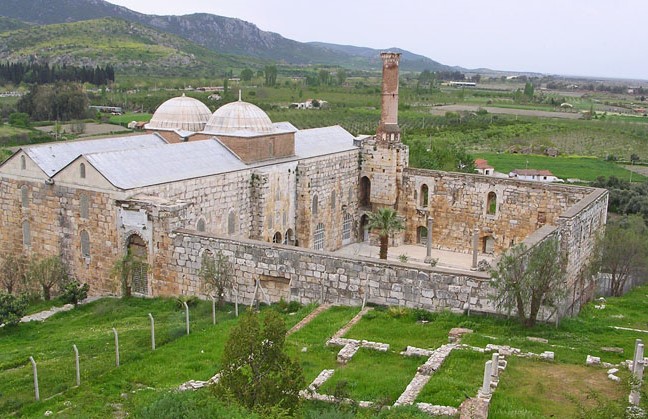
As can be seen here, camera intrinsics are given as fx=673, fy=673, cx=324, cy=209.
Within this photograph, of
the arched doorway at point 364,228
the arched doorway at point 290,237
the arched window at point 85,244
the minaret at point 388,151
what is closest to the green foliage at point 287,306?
the arched window at point 85,244

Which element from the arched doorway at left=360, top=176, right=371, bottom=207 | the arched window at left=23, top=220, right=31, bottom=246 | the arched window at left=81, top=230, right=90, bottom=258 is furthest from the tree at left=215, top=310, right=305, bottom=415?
the arched doorway at left=360, top=176, right=371, bottom=207

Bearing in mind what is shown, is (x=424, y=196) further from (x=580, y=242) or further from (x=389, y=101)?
(x=580, y=242)

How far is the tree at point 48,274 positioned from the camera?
81.5 ft

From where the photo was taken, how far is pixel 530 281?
17359 millimetres

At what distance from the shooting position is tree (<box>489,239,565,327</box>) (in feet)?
56.9

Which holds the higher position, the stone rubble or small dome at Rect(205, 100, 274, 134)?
small dome at Rect(205, 100, 274, 134)

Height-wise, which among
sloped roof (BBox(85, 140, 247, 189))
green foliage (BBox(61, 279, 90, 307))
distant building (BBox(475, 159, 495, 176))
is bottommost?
green foliage (BBox(61, 279, 90, 307))

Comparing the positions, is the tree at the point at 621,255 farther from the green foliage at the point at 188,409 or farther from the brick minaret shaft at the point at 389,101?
the green foliage at the point at 188,409

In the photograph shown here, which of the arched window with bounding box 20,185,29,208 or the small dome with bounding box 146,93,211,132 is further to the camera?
the small dome with bounding box 146,93,211,132

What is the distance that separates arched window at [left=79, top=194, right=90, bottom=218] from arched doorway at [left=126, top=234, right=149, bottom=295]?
7.22 ft

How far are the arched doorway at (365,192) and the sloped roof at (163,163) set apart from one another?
10.1 meters

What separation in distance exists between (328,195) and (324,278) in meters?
14.7

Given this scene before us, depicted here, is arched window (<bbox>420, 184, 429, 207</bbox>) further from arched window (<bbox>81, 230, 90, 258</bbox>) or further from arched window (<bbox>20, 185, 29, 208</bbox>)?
arched window (<bbox>20, 185, 29, 208</bbox>)

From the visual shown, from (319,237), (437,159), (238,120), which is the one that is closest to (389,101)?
(319,237)
